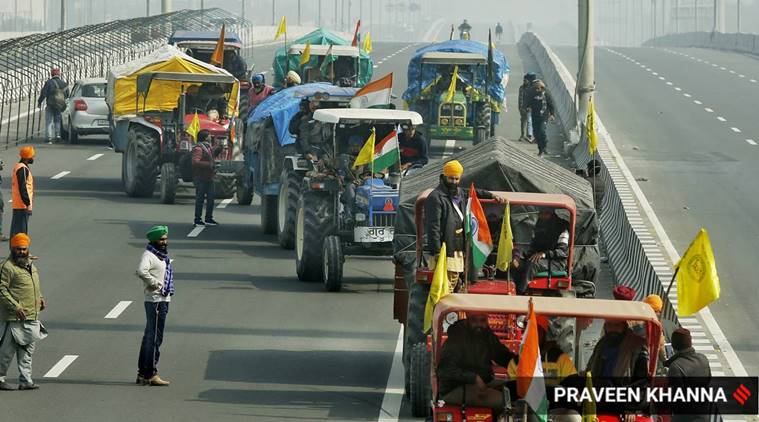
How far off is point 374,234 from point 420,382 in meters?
7.66

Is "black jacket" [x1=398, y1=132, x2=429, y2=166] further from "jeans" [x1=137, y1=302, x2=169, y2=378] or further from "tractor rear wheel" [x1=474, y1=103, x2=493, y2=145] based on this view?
"tractor rear wheel" [x1=474, y1=103, x2=493, y2=145]

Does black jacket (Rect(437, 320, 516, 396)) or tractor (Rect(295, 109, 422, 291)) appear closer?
black jacket (Rect(437, 320, 516, 396))

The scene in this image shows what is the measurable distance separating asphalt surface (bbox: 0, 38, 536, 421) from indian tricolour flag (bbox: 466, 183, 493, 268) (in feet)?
5.67

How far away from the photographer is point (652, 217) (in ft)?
106

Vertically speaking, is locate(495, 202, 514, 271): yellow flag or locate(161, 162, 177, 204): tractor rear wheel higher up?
locate(495, 202, 514, 271): yellow flag

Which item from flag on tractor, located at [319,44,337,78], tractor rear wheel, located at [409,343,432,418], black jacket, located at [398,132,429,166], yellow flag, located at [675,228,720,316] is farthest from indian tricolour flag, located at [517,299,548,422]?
flag on tractor, located at [319,44,337,78]

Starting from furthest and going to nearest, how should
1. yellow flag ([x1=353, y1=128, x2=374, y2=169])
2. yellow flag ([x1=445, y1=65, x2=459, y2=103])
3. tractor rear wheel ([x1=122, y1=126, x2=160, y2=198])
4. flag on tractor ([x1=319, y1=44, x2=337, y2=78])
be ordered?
flag on tractor ([x1=319, y1=44, x2=337, y2=78]) → yellow flag ([x1=445, y1=65, x2=459, y2=103]) → tractor rear wheel ([x1=122, y1=126, x2=160, y2=198]) → yellow flag ([x1=353, y1=128, x2=374, y2=169])

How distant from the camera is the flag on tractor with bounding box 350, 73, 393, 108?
2734 centimetres

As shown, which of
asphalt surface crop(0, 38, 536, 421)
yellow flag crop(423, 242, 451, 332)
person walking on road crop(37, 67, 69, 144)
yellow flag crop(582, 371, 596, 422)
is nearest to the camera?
yellow flag crop(582, 371, 596, 422)

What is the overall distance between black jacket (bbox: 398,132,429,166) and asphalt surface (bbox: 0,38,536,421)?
1.80m

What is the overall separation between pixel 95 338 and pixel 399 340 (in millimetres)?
3664

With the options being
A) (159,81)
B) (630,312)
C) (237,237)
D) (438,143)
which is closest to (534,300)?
(630,312)

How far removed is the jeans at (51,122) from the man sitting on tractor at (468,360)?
102 feet

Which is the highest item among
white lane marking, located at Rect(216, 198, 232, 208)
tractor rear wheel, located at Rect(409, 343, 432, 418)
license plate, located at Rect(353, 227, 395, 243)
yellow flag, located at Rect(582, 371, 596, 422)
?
yellow flag, located at Rect(582, 371, 596, 422)
